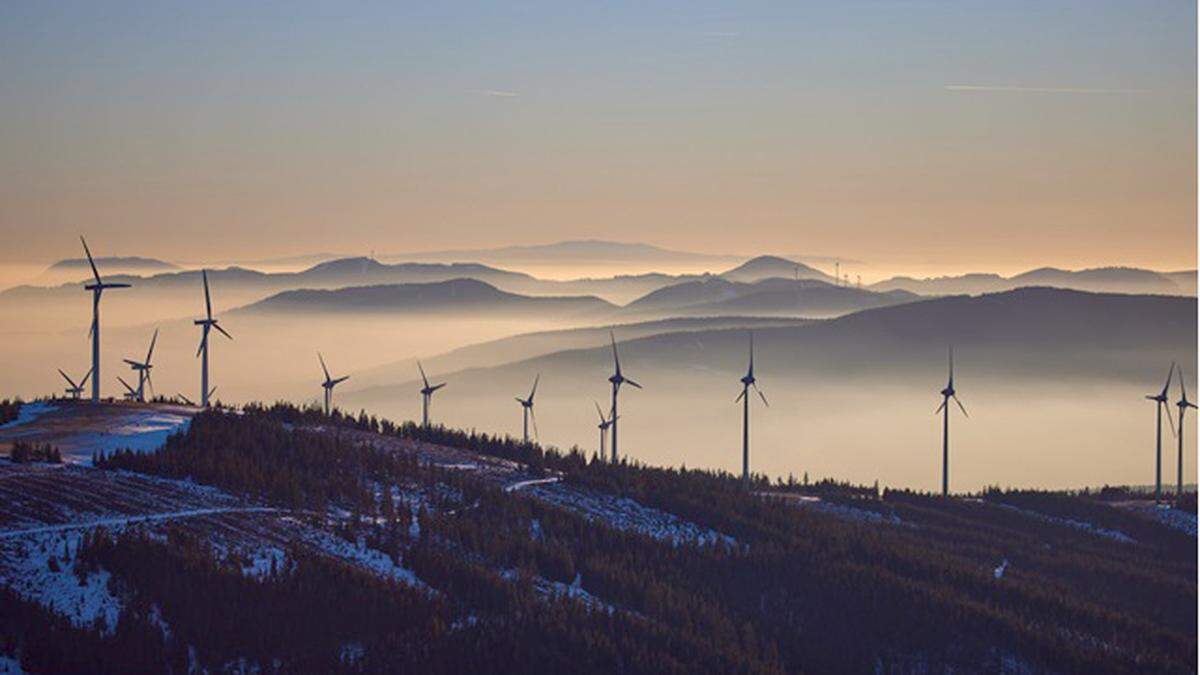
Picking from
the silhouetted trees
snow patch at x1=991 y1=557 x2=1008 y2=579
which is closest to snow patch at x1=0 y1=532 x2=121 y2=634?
the silhouetted trees

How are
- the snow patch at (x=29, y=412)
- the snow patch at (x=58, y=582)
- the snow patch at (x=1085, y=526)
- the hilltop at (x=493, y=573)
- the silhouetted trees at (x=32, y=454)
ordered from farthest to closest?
the snow patch at (x=1085, y=526) < the snow patch at (x=29, y=412) < the silhouetted trees at (x=32, y=454) < the hilltop at (x=493, y=573) < the snow patch at (x=58, y=582)

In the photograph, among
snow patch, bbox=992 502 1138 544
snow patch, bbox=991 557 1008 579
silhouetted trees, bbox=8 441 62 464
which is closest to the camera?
silhouetted trees, bbox=8 441 62 464

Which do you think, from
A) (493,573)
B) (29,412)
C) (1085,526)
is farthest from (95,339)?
(1085,526)

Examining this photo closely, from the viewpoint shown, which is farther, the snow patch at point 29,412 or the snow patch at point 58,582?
the snow patch at point 29,412

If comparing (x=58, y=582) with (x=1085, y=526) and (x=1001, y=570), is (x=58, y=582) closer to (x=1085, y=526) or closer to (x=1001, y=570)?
(x=1001, y=570)

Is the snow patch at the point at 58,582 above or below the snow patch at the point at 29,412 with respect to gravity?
below

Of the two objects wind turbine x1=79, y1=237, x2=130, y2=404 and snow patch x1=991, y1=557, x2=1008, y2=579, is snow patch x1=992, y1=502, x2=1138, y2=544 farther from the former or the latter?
wind turbine x1=79, y1=237, x2=130, y2=404

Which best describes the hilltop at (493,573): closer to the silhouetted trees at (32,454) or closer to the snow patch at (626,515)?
the snow patch at (626,515)

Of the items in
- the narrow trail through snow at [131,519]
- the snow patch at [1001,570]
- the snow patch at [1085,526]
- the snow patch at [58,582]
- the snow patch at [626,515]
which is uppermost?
the narrow trail through snow at [131,519]

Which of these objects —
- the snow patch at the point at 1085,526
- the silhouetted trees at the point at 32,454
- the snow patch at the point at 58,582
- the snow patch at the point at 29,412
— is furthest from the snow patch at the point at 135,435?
the snow patch at the point at 1085,526

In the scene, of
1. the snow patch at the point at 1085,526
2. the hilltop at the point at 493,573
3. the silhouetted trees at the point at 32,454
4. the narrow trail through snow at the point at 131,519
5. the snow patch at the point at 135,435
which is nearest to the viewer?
the hilltop at the point at 493,573

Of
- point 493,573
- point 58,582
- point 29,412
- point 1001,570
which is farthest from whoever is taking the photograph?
point 29,412

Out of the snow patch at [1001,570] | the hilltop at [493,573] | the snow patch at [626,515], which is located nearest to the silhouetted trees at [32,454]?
the hilltop at [493,573]
